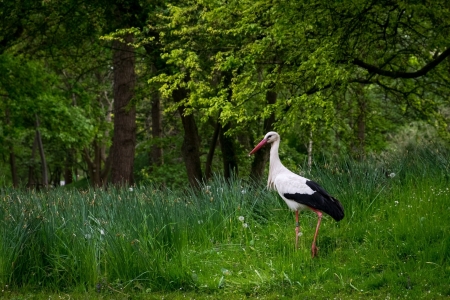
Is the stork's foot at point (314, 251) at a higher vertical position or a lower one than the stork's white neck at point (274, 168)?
lower

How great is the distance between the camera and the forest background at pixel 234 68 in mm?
11398

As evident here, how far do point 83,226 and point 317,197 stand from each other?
2.79 meters

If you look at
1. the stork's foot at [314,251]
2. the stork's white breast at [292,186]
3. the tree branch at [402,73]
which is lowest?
the stork's foot at [314,251]

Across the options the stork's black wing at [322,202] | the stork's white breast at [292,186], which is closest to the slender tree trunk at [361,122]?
the stork's white breast at [292,186]

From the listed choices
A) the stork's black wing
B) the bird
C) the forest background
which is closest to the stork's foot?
the bird

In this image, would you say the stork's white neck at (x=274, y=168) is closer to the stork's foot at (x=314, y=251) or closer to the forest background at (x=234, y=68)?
the stork's foot at (x=314, y=251)

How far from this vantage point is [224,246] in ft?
29.3

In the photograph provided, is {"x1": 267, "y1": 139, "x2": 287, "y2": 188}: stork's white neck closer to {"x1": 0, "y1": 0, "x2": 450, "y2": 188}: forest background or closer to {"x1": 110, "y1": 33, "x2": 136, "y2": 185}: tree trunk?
{"x1": 0, "y1": 0, "x2": 450, "y2": 188}: forest background

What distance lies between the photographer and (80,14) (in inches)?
694

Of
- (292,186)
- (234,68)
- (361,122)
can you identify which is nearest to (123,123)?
(234,68)

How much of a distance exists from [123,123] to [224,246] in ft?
28.5

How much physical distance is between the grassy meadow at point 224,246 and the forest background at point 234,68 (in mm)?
1626

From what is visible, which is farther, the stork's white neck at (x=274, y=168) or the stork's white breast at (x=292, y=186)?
the stork's white neck at (x=274, y=168)

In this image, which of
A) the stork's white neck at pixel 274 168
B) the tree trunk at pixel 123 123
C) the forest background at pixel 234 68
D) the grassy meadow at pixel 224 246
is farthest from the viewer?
the tree trunk at pixel 123 123
